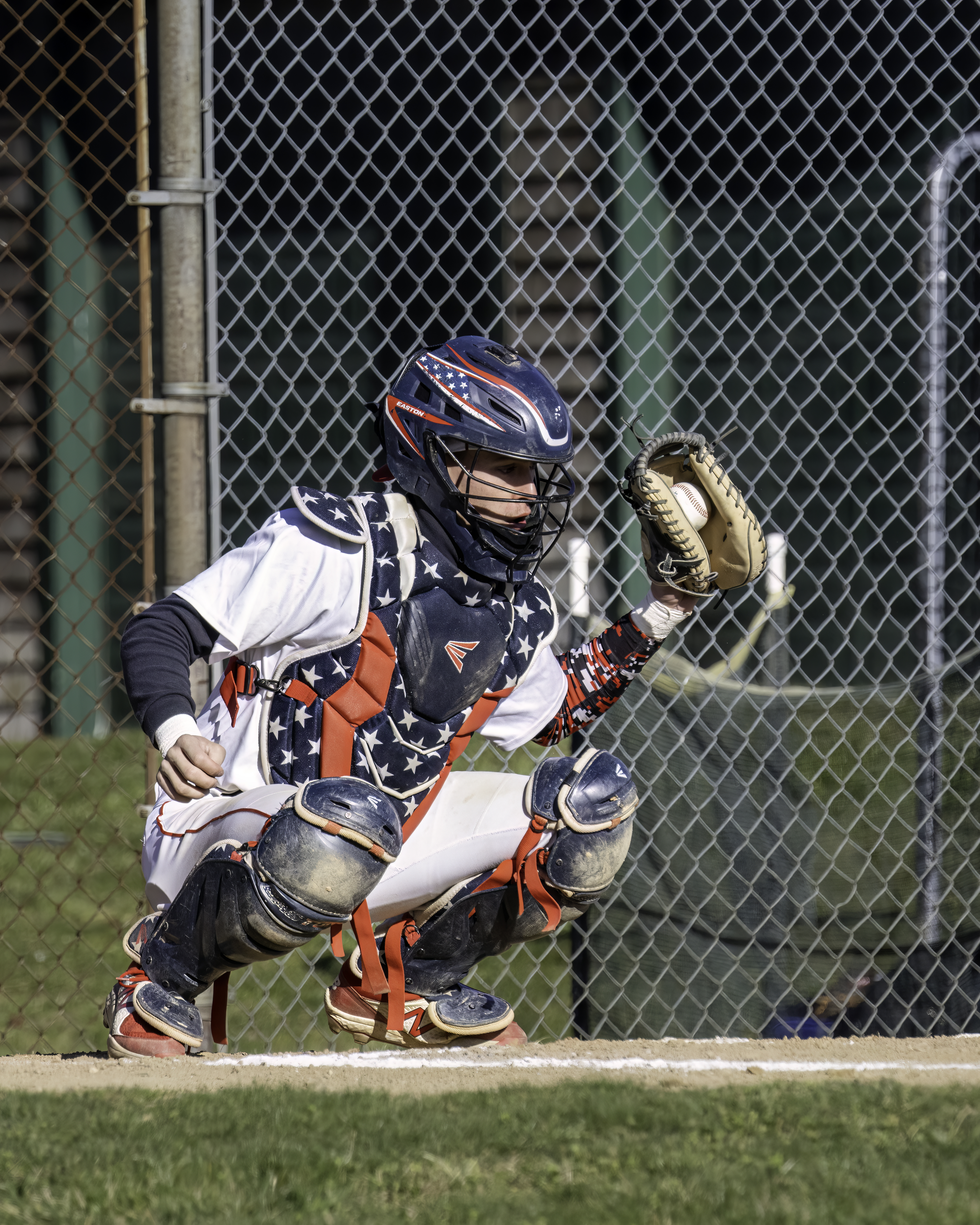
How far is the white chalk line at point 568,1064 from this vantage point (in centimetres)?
288

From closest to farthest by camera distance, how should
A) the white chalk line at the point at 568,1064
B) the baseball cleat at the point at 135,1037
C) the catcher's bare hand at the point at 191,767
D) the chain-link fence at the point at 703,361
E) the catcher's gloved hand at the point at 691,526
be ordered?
the catcher's bare hand at the point at 191,767
the white chalk line at the point at 568,1064
the baseball cleat at the point at 135,1037
the catcher's gloved hand at the point at 691,526
the chain-link fence at the point at 703,361

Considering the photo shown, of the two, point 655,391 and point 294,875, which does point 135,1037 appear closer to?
point 294,875

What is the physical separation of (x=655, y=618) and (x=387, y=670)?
2.32ft

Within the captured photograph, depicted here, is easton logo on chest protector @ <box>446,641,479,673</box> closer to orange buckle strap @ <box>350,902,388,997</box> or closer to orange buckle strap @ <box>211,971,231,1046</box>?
orange buckle strap @ <box>350,902,388,997</box>

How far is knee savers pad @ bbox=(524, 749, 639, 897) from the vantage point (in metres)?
3.08

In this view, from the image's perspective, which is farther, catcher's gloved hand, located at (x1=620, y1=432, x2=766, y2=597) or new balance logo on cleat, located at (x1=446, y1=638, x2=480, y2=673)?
catcher's gloved hand, located at (x1=620, y1=432, x2=766, y2=597)

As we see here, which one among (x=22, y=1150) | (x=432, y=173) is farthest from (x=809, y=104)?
(x=22, y=1150)

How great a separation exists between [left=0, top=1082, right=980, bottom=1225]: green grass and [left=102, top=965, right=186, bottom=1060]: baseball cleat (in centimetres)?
49

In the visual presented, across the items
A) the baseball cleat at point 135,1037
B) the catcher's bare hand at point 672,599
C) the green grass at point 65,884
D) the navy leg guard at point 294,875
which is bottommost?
the green grass at point 65,884

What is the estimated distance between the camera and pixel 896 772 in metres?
4.20

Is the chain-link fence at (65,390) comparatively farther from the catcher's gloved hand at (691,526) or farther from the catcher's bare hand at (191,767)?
the catcher's bare hand at (191,767)

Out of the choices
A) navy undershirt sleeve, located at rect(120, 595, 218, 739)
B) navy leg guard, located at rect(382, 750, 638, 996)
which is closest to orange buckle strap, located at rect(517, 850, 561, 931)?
navy leg guard, located at rect(382, 750, 638, 996)

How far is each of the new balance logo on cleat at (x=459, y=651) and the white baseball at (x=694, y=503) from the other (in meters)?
0.62

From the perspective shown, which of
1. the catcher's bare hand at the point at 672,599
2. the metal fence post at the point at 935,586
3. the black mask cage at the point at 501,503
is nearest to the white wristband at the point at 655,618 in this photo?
the catcher's bare hand at the point at 672,599
